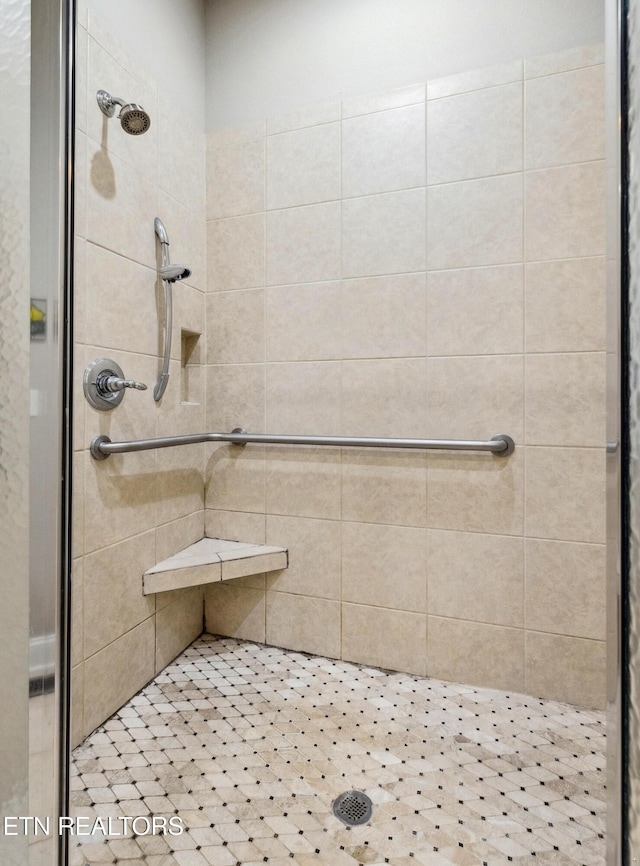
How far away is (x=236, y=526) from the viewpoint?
5.84ft

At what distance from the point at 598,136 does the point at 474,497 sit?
1.04 metres

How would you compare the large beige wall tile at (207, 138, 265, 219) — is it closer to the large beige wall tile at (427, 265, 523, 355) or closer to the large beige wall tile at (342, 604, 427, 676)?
the large beige wall tile at (427, 265, 523, 355)

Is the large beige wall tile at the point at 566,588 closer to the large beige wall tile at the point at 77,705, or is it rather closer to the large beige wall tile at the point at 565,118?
the large beige wall tile at the point at 565,118

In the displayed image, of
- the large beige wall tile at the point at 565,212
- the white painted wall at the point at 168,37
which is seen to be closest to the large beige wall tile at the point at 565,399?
the large beige wall tile at the point at 565,212

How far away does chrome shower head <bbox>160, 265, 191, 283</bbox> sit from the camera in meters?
1.45

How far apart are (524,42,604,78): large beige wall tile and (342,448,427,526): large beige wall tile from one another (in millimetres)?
1129

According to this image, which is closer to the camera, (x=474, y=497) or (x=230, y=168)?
(x=474, y=497)

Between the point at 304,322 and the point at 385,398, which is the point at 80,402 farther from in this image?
the point at 385,398

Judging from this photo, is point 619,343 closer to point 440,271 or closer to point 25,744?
point 25,744

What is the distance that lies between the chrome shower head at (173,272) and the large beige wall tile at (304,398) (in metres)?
0.41

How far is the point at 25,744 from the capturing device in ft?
1.60

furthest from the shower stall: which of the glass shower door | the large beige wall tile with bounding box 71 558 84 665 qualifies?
the glass shower door

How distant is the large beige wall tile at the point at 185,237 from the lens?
1577 mm

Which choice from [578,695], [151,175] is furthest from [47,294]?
[578,695]
